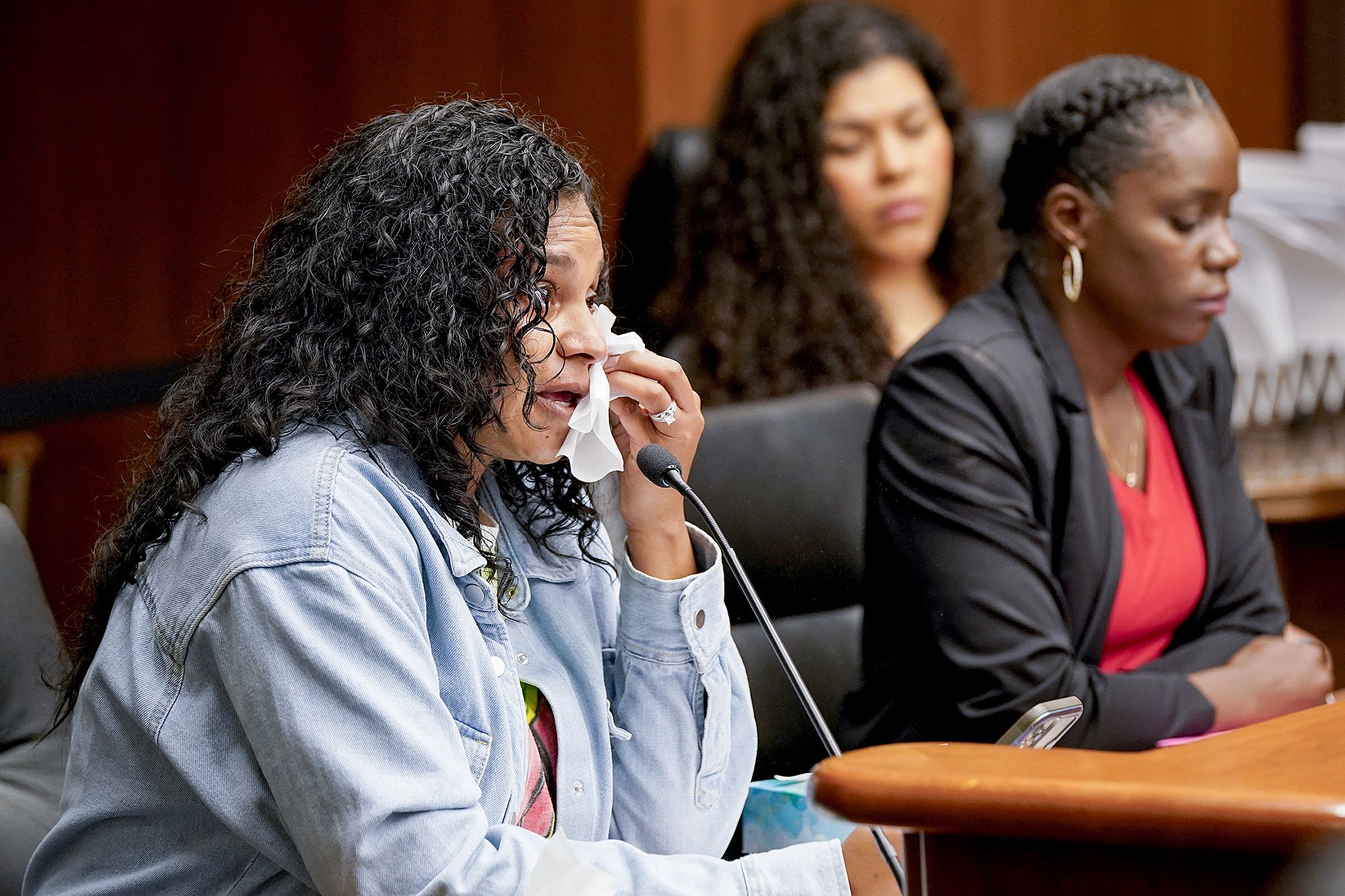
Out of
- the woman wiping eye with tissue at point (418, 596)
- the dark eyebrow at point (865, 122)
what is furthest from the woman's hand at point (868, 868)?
the dark eyebrow at point (865, 122)

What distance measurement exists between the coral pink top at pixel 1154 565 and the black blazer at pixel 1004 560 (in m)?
0.02

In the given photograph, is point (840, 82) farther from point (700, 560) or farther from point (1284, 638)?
point (700, 560)

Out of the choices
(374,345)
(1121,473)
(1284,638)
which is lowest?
(1284,638)

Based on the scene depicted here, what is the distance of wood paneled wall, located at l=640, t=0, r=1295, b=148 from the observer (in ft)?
9.66

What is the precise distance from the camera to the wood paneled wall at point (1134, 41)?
2945 mm

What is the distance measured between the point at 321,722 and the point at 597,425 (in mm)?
322

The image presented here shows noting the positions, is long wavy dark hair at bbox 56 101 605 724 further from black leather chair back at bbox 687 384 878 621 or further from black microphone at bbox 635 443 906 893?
black leather chair back at bbox 687 384 878 621

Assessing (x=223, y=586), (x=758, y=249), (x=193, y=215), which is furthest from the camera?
(x=193, y=215)

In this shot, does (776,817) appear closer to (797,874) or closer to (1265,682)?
(797,874)

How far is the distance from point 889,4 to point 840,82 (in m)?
0.47

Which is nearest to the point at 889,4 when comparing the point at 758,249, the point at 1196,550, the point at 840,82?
the point at 840,82

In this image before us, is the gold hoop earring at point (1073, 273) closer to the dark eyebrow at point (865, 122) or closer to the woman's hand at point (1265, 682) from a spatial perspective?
the woman's hand at point (1265, 682)

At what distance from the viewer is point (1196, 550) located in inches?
61.2

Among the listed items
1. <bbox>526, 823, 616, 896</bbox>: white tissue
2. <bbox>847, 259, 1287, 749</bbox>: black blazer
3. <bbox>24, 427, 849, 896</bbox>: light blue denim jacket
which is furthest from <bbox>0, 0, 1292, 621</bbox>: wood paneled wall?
<bbox>526, 823, 616, 896</bbox>: white tissue
